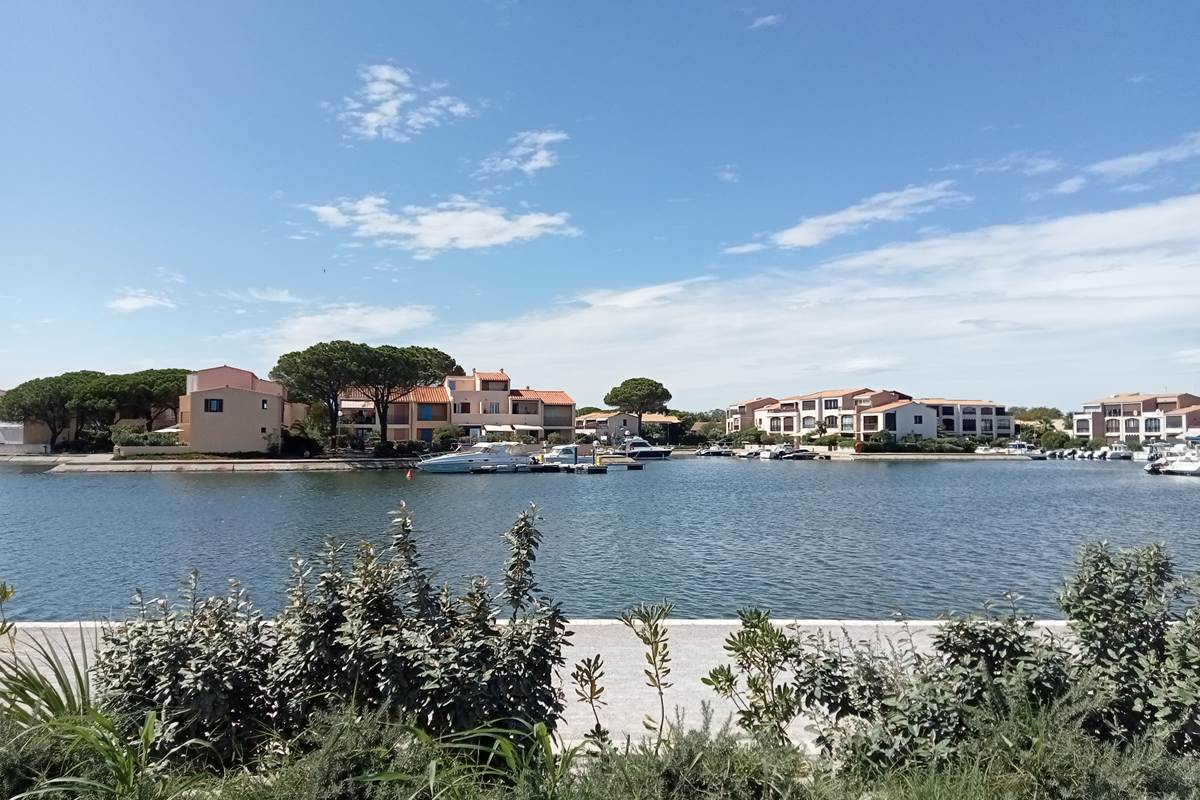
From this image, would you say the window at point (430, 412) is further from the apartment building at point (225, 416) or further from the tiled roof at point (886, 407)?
the tiled roof at point (886, 407)

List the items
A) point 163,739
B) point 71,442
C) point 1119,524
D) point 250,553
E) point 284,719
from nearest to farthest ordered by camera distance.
Result: point 163,739
point 284,719
point 250,553
point 1119,524
point 71,442

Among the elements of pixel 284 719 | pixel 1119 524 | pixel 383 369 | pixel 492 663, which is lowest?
pixel 1119 524

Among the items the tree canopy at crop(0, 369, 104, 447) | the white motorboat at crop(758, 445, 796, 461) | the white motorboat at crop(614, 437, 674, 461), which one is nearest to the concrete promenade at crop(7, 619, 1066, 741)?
the white motorboat at crop(614, 437, 674, 461)

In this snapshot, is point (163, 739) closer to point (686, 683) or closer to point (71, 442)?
point (686, 683)

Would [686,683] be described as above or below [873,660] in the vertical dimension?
below

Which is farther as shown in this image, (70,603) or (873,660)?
(70,603)

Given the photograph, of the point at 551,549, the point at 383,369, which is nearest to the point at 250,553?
the point at 551,549

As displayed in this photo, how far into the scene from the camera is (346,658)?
3.96 metres

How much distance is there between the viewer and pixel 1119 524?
28859 mm

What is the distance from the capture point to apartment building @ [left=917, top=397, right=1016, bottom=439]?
10531cm

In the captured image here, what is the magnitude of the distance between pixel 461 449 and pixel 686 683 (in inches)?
2476

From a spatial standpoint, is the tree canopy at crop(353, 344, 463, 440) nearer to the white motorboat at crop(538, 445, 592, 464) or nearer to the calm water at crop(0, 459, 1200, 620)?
the white motorboat at crop(538, 445, 592, 464)

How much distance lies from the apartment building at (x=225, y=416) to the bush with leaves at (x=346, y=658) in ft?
206

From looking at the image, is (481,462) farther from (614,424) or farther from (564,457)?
(614,424)
